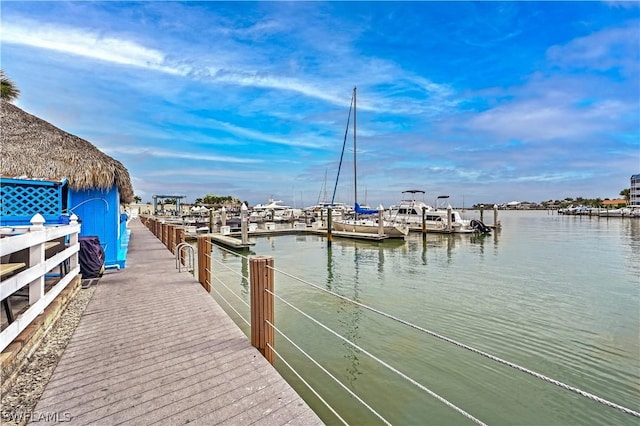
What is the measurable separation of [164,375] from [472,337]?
5.61 meters

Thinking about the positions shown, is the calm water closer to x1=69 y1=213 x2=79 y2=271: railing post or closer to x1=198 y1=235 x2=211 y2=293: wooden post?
x1=198 y1=235 x2=211 y2=293: wooden post

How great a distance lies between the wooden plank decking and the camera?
2311mm

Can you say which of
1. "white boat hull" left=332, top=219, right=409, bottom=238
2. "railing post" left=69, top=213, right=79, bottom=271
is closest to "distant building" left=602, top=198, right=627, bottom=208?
"white boat hull" left=332, top=219, right=409, bottom=238

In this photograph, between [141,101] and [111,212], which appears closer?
[111,212]

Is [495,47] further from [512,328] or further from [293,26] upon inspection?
[512,328]

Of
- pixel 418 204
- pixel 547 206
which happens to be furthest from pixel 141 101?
pixel 547 206

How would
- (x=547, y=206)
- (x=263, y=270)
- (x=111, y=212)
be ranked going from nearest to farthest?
(x=263, y=270), (x=111, y=212), (x=547, y=206)

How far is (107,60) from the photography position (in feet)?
43.1

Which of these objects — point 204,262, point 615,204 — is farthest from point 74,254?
point 615,204

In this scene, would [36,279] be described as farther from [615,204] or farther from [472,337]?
[615,204]

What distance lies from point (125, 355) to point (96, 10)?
36.9 feet

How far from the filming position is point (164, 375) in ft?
9.43

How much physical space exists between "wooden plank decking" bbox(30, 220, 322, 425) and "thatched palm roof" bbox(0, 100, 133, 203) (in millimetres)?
3945

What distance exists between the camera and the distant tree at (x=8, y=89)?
15.0 m
